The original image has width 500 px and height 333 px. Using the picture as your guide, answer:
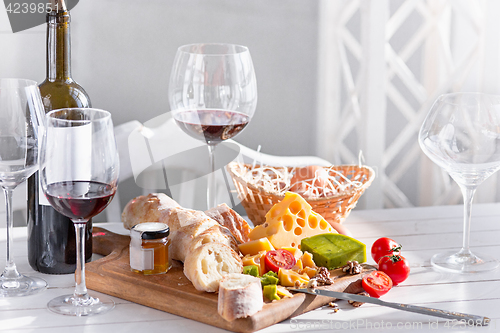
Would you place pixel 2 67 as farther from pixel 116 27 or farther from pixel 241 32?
pixel 241 32

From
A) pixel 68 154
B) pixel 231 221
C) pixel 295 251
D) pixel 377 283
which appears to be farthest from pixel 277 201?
pixel 68 154

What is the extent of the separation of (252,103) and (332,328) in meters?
0.47

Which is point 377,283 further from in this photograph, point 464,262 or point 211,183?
point 211,183

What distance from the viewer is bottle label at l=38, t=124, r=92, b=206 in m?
0.76

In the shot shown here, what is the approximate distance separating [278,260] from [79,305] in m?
0.33

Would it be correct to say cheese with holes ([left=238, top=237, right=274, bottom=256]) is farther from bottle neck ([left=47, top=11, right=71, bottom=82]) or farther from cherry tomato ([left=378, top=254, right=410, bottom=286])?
bottle neck ([left=47, top=11, right=71, bottom=82])

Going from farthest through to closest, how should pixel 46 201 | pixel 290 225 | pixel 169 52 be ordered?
pixel 169 52 < pixel 290 225 < pixel 46 201

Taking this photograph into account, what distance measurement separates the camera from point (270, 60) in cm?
268

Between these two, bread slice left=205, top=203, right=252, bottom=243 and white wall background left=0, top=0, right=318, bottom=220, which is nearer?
bread slice left=205, top=203, right=252, bottom=243

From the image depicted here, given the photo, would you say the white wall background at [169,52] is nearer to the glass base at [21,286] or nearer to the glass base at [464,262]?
the glass base at [21,286]

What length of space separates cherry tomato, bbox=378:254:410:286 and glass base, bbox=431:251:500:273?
0.14m

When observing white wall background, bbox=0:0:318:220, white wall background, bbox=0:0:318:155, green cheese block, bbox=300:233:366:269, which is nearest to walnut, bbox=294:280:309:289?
green cheese block, bbox=300:233:366:269

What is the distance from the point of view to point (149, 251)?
0.94 meters

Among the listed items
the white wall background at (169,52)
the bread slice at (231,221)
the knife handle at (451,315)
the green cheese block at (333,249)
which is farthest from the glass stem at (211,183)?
the white wall background at (169,52)
